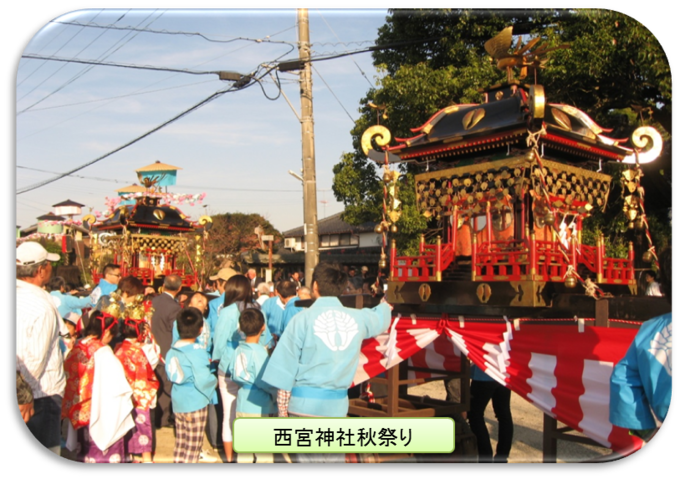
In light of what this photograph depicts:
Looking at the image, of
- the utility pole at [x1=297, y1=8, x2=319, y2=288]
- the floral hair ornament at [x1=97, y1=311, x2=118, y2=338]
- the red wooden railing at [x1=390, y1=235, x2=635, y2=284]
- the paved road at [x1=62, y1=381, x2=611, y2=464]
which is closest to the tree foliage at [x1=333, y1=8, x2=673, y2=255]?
the utility pole at [x1=297, y1=8, x2=319, y2=288]

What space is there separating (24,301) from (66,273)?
5.99 meters

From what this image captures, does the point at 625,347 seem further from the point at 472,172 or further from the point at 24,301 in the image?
the point at 24,301

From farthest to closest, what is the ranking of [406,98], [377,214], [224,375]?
[377,214] → [406,98] → [224,375]

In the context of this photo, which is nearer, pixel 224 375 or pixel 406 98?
pixel 224 375

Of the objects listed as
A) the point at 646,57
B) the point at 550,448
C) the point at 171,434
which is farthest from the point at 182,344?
the point at 646,57

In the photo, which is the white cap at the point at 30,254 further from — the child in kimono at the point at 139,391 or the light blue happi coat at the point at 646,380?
the light blue happi coat at the point at 646,380

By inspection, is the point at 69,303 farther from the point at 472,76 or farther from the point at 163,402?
the point at 472,76

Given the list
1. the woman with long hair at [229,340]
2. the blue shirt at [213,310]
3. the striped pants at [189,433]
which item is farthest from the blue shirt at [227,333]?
the blue shirt at [213,310]

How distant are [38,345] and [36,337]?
52 mm

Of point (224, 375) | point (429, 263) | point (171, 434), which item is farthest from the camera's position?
point (171, 434)

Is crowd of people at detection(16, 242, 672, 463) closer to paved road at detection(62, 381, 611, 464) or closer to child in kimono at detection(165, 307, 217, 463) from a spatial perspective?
child in kimono at detection(165, 307, 217, 463)

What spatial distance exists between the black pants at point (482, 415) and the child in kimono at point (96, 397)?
308cm

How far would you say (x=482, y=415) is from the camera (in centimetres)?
524

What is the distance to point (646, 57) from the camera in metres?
5.89
